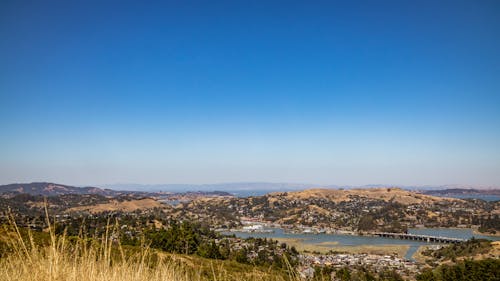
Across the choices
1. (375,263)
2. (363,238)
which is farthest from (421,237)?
(375,263)

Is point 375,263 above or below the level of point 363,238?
above

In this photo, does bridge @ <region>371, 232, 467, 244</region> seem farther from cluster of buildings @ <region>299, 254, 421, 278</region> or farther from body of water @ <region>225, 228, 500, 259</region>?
cluster of buildings @ <region>299, 254, 421, 278</region>

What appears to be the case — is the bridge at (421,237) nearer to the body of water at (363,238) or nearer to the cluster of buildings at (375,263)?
the body of water at (363,238)

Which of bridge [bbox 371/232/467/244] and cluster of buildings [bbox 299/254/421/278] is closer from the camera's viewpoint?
cluster of buildings [bbox 299/254/421/278]

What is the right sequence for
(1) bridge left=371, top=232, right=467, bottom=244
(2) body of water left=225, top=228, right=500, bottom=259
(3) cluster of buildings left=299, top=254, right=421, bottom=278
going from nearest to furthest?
1. (3) cluster of buildings left=299, top=254, right=421, bottom=278
2. (1) bridge left=371, top=232, right=467, bottom=244
3. (2) body of water left=225, top=228, right=500, bottom=259

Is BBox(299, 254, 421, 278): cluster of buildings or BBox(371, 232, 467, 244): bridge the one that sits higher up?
BBox(299, 254, 421, 278): cluster of buildings

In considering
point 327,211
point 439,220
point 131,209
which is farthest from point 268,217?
point 439,220

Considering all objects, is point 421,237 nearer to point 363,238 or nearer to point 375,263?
point 363,238

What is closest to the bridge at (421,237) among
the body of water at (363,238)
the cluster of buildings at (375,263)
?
the body of water at (363,238)

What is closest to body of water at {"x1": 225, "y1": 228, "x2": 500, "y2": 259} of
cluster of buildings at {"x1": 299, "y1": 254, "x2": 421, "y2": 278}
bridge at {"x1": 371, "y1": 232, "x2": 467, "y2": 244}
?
bridge at {"x1": 371, "y1": 232, "x2": 467, "y2": 244}

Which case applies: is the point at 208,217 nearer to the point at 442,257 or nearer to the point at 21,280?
the point at 442,257

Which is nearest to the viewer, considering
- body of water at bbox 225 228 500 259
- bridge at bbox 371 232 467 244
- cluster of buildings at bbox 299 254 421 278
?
cluster of buildings at bbox 299 254 421 278

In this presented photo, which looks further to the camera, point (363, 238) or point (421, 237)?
point (363, 238)
